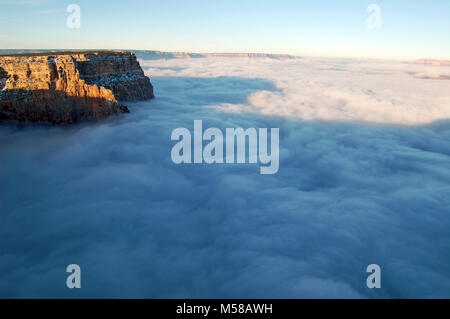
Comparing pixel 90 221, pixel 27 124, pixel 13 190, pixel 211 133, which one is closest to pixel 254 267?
pixel 90 221

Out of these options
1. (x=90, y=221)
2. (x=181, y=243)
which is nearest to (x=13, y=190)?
(x=90, y=221)

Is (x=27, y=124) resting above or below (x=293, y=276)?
above
